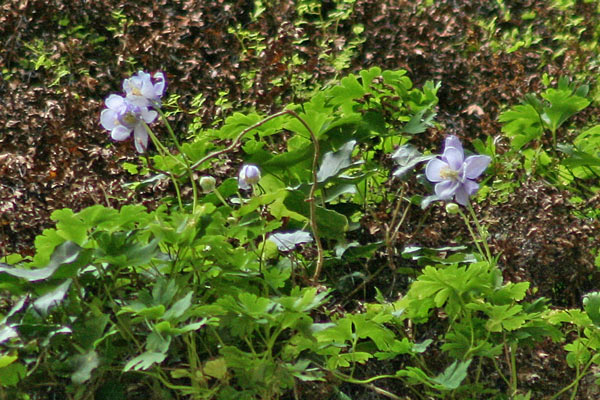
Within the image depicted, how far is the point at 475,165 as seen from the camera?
6.90 ft

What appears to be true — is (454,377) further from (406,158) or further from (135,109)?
(135,109)

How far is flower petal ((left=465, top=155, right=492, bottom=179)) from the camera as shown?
82.5 inches


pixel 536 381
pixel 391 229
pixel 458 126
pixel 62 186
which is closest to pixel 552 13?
pixel 458 126

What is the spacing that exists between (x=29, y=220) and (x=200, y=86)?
0.86 meters

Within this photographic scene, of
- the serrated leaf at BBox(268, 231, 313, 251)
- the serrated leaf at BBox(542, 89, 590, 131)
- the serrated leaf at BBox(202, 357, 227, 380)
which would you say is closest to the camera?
the serrated leaf at BBox(202, 357, 227, 380)

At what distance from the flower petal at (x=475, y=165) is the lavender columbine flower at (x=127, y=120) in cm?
72

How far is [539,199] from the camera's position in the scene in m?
2.68

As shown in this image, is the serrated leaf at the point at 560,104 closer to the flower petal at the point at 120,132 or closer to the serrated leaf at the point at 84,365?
the flower petal at the point at 120,132

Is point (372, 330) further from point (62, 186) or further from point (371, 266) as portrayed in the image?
point (62, 186)

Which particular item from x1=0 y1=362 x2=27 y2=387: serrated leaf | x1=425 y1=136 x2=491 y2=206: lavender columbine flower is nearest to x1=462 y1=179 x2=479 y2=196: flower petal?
x1=425 y1=136 x2=491 y2=206: lavender columbine flower

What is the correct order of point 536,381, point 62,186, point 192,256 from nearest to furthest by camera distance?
point 192,256 → point 536,381 → point 62,186

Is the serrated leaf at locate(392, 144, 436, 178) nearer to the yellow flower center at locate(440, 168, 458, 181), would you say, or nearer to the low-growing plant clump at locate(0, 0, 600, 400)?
the low-growing plant clump at locate(0, 0, 600, 400)

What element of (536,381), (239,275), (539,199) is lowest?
(536,381)

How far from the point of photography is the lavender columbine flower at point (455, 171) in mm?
2104
